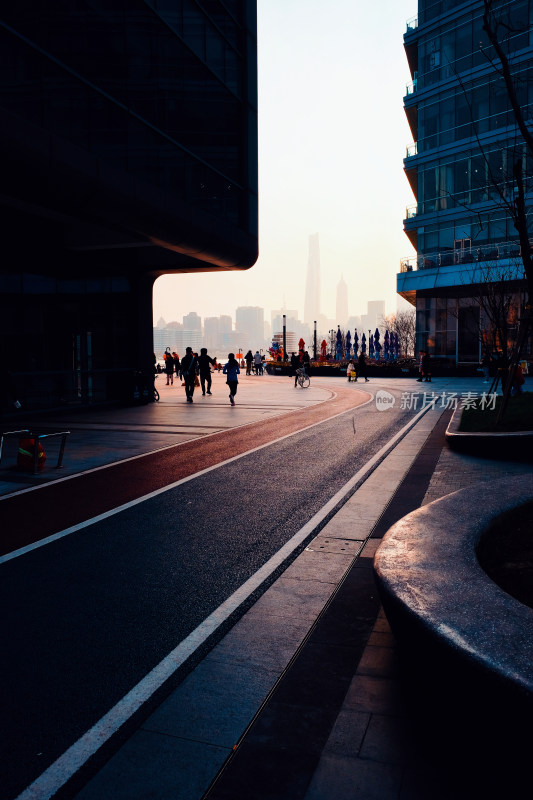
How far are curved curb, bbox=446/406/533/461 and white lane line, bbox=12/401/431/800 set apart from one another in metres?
5.92

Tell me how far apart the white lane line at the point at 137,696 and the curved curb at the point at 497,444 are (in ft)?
19.4

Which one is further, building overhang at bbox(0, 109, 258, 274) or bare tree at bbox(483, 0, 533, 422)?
building overhang at bbox(0, 109, 258, 274)

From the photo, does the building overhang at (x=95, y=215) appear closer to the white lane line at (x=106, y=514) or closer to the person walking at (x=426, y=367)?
the white lane line at (x=106, y=514)

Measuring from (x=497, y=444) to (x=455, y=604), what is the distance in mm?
8240

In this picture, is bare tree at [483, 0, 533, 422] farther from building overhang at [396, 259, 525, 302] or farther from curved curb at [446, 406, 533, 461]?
building overhang at [396, 259, 525, 302]

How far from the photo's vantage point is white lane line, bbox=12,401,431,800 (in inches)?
112

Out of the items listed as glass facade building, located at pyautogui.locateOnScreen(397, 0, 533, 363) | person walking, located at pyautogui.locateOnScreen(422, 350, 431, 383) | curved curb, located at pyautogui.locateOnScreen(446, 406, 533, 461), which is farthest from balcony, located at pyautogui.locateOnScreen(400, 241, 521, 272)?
curved curb, located at pyautogui.locateOnScreen(446, 406, 533, 461)

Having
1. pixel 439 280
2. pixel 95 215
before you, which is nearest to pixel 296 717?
pixel 95 215

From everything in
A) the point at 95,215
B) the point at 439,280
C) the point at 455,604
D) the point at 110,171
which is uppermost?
the point at 439,280

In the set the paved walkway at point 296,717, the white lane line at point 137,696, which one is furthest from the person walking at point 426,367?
the paved walkway at point 296,717

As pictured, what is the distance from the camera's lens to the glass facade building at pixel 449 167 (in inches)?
1821

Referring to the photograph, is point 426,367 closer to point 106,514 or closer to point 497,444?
point 497,444

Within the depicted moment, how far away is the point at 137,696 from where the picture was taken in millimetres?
3545

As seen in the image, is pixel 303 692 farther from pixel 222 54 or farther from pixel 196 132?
pixel 222 54
